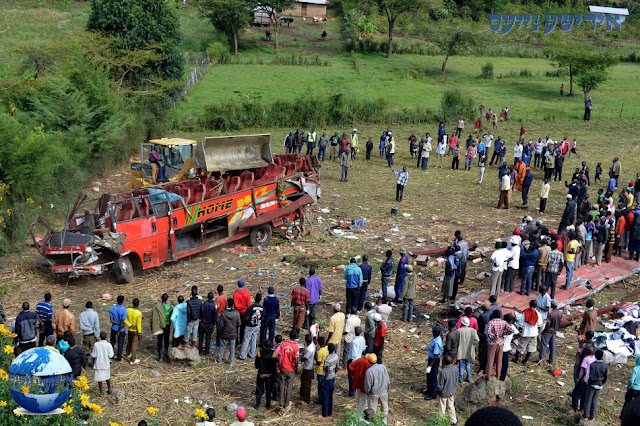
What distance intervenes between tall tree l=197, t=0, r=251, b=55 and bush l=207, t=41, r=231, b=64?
2.34m

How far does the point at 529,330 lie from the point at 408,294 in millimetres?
2399

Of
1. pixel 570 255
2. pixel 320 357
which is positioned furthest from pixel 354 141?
pixel 320 357

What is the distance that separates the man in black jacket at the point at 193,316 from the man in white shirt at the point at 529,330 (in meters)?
5.49

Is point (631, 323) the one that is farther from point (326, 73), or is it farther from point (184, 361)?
point (326, 73)

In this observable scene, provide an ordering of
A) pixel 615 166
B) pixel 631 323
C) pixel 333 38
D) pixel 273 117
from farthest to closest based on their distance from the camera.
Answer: pixel 333 38
pixel 273 117
pixel 615 166
pixel 631 323

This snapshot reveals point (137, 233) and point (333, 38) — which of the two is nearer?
point (137, 233)

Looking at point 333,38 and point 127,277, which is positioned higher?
point 333,38

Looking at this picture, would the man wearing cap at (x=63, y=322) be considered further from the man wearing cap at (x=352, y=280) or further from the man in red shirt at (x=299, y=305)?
the man wearing cap at (x=352, y=280)

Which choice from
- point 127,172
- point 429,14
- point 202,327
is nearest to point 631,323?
point 202,327

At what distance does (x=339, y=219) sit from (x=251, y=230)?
3635 mm

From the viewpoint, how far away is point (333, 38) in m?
56.9

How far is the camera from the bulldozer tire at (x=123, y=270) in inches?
585

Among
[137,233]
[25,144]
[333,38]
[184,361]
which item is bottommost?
[184,361]

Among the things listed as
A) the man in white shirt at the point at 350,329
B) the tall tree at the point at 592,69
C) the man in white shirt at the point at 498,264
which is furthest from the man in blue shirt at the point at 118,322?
the tall tree at the point at 592,69
